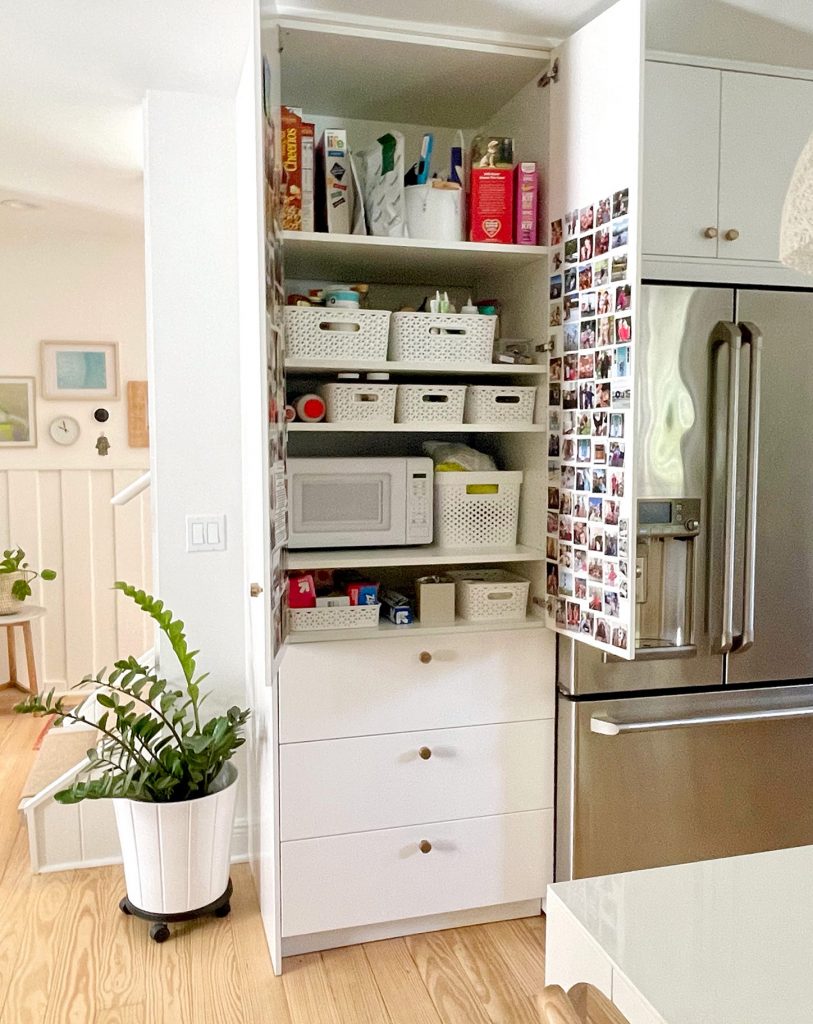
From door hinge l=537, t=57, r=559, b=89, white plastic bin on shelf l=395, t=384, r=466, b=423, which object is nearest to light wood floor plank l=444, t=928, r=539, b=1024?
white plastic bin on shelf l=395, t=384, r=466, b=423

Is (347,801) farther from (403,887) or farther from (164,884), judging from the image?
(164,884)

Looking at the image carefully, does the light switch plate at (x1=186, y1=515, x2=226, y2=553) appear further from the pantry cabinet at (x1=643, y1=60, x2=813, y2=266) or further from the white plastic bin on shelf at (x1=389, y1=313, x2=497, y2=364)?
the pantry cabinet at (x1=643, y1=60, x2=813, y2=266)

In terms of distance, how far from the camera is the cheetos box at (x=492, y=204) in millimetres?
2248

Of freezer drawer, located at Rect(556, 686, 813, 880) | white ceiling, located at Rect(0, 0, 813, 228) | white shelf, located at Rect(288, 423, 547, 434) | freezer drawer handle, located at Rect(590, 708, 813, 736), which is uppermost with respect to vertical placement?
white ceiling, located at Rect(0, 0, 813, 228)

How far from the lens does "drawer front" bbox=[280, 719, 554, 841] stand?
2193 millimetres

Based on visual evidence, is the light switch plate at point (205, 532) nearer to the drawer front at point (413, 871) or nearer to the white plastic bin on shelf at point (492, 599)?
the white plastic bin on shelf at point (492, 599)

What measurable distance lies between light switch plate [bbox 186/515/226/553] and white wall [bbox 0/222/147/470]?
79.2 inches

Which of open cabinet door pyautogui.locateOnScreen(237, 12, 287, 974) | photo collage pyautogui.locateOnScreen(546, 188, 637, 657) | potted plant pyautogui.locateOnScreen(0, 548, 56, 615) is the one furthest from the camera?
potted plant pyautogui.locateOnScreen(0, 548, 56, 615)

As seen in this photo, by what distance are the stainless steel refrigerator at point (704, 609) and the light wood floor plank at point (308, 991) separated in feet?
2.21

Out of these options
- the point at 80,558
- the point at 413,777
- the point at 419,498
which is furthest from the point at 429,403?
the point at 80,558

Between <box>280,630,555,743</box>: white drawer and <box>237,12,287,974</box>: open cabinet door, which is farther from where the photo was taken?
<box>280,630,555,743</box>: white drawer

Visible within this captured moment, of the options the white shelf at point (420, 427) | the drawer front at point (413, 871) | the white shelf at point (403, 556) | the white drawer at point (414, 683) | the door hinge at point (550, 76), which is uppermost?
the door hinge at point (550, 76)

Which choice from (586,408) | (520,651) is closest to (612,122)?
(586,408)

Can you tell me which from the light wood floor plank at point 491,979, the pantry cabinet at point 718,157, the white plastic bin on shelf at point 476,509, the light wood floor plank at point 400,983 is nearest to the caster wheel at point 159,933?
the light wood floor plank at point 400,983
